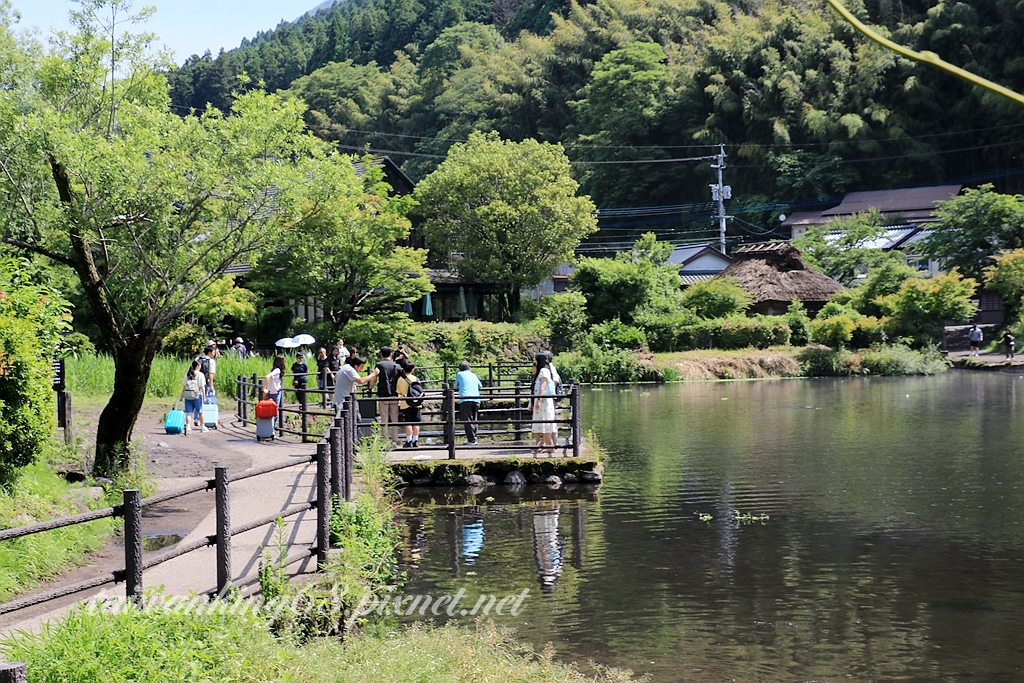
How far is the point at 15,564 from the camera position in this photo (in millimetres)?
8828

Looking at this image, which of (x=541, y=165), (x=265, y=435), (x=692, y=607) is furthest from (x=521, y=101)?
(x=692, y=607)

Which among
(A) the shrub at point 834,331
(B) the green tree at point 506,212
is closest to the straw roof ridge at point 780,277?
(A) the shrub at point 834,331

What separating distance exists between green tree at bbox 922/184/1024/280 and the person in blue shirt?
121 ft

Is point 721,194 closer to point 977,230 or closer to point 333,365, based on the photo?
point 977,230

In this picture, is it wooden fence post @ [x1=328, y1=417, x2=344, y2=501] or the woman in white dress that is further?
the woman in white dress

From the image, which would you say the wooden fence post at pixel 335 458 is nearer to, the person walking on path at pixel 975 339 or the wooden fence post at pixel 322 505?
the wooden fence post at pixel 322 505

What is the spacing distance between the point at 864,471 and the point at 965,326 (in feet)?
116

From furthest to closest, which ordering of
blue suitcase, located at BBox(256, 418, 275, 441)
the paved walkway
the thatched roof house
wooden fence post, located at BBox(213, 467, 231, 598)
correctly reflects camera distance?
the thatched roof house
blue suitcase, located at BBox(256, 418, 275, 441)
the paved walkway
wooden fence post, located at BBox(213, 467, 231, 598)

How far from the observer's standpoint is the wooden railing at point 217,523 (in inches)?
213

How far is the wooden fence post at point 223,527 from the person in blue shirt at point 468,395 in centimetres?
987

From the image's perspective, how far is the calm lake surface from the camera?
29.0 ft

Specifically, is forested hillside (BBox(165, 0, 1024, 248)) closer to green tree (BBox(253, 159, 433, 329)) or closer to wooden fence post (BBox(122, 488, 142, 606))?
green tree (BBox(253, 159, 433, 329))

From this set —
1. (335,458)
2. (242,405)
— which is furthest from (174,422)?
(335,458)

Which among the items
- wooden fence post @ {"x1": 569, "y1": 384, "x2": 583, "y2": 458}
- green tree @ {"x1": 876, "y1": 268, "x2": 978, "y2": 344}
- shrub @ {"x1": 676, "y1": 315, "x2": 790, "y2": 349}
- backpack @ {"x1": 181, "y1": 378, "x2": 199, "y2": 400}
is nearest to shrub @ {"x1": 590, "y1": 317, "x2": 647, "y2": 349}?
shrub @ {"x1": 676, "y1": 315, "x2": 790, "y2": 349}
